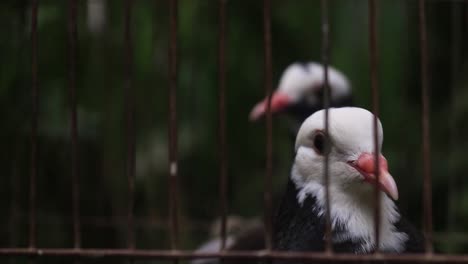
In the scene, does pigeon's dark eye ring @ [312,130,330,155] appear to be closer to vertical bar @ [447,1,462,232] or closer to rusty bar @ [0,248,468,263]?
rusty bar @ [0,248,468,263]

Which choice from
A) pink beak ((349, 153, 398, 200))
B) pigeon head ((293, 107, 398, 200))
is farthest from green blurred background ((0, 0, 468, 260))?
pink beak ((349, 153, 398, 200))

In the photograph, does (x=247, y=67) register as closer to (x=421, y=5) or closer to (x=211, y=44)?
(x=211, y=44)

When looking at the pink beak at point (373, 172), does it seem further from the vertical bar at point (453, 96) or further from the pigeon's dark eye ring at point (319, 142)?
the vertical bar at point (453, 96)

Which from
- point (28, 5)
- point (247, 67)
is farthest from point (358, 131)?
point (247, 67)

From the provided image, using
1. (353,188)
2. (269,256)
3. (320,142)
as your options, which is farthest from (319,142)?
(269,256)

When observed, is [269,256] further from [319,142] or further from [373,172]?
[319,142]

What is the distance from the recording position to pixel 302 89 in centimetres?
308

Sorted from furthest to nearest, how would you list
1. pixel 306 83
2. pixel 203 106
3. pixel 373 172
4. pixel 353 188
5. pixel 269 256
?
pixel 306 83 → pixel 203 106 → pixel 353 188 → pixel 373 172 → pixel 269 256

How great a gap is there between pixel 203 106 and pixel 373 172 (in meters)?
1.55

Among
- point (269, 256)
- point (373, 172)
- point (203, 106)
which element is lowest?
point (269, 256)

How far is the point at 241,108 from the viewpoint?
3092mm

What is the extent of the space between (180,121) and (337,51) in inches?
27.0

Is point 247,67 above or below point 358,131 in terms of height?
above

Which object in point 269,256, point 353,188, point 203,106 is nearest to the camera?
point 269,256
